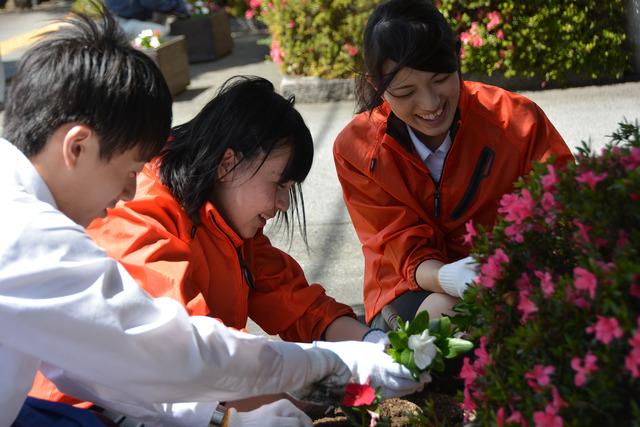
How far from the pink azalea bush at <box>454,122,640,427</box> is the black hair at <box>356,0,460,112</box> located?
106cm

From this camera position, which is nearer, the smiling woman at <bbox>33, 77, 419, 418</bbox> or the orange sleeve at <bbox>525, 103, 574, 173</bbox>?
the smiling woman at <bbox>33, 77, 419, 418</bbox>

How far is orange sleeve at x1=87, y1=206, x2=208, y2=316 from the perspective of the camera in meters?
2.23

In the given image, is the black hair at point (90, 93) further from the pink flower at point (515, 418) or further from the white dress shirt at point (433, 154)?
the white dress shirt at point (433, 154)

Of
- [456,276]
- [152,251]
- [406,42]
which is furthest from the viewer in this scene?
[406,42]

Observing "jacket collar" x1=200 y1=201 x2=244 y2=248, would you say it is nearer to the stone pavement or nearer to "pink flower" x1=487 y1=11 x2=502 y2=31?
the stone pavement

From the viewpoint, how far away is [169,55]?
7.29 meters

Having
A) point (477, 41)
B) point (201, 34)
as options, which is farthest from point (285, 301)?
point (201, 34)

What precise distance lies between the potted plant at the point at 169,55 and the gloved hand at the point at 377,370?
17.1 feet

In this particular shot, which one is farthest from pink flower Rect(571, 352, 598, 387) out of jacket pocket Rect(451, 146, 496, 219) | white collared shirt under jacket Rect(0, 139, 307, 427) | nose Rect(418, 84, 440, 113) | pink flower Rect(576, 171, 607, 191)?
jacket pocket Rect(451, 146, 496, 219)

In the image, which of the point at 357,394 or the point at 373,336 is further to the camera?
the point at 373,336

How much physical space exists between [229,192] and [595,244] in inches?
50.9

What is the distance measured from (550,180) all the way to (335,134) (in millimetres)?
4264

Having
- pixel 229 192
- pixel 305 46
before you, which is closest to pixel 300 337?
pixel 229 192

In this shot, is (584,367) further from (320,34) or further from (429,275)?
(320,34)
